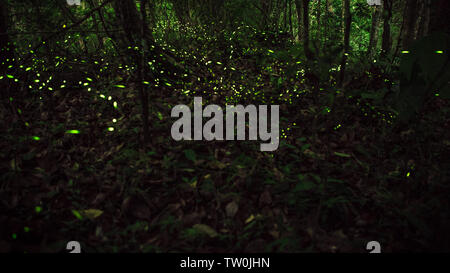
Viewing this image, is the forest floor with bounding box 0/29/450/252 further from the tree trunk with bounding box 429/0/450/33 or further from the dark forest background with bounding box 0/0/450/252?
the tree trunk with bounding box 429/0/450/33

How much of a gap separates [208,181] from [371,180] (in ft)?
5.07

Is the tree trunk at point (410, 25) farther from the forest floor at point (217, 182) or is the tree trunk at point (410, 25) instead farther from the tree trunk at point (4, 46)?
the tree trunk at point (4, 46)

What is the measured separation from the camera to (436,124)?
323 cm

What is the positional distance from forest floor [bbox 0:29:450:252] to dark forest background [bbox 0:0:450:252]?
0.01 m

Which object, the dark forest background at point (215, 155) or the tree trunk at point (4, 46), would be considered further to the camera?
the tree trunk at point (4, 46)

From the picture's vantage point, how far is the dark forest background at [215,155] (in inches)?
80.0

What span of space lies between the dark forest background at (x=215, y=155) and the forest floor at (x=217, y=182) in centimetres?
1

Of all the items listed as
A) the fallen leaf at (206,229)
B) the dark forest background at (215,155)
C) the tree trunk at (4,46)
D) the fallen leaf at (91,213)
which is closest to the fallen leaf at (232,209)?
the dark forest background at (215,155)

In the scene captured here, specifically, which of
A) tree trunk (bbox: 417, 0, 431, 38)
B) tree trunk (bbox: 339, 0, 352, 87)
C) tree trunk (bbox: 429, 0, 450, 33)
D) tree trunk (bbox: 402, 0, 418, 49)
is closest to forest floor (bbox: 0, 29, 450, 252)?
tree trunk (bbox: 339, 0, 352, 87)

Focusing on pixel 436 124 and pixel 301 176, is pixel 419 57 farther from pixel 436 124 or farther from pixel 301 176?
pixel 301 176

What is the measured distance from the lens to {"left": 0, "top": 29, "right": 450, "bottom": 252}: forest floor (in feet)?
6.52

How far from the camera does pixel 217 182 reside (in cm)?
250

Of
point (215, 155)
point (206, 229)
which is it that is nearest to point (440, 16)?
point (215, 155)

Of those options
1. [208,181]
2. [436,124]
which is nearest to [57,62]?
[208,181]
